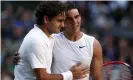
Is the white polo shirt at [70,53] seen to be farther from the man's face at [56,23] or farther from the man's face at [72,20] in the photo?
the man's face at [56,23]

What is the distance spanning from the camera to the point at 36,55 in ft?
19.1

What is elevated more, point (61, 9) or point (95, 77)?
point (61, 9)

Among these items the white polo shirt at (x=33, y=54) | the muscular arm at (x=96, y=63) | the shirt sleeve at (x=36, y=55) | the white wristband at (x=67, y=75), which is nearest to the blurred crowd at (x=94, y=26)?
the muscular arm at (x=96, y=63)

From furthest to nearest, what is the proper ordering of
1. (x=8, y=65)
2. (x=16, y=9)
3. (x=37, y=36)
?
1. (x=16, y=9)
2. (x=8, y=65)
3. (x=37, y=36)

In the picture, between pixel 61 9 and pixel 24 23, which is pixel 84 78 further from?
pixel 24 23

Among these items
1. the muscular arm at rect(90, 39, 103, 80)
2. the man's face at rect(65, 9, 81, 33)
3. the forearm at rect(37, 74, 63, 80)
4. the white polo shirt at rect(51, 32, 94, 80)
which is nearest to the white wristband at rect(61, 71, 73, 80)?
the forearm at rect(37, 74, 63, 80)

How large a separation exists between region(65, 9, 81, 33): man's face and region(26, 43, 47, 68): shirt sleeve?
695mm

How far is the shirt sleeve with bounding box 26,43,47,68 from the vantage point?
5.80 metres

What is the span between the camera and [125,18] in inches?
578

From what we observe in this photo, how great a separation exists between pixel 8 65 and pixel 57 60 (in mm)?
6791

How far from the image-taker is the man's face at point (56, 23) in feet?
19.6

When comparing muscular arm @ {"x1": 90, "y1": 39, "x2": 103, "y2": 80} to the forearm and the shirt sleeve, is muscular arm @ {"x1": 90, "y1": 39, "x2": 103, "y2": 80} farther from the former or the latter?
the shirt sleeve

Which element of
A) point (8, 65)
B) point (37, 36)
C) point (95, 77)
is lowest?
point (8, 65)

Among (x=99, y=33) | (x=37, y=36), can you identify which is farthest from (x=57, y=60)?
(x=99, y=33)
